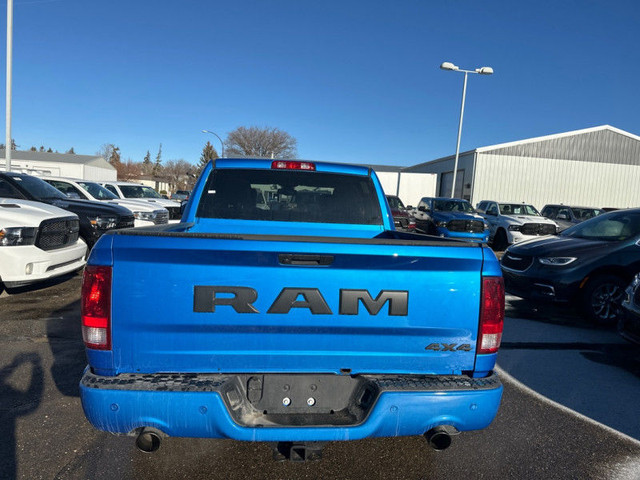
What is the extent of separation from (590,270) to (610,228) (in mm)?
1218

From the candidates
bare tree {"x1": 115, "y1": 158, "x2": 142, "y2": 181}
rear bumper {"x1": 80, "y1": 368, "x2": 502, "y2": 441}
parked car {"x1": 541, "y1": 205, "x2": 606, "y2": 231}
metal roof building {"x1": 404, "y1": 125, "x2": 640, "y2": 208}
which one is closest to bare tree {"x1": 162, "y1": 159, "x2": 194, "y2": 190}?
bare tree {"x1": 115, "y1": 158, "x2": 142, "y2": 181}

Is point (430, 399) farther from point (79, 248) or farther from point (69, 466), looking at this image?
point (79, 248)

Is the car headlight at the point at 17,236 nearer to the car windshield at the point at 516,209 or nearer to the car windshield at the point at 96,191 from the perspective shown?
the car windshield at the point at 96,191

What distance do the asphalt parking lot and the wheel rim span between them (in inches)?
59.3

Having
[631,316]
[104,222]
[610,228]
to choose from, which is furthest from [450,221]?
[104,222]

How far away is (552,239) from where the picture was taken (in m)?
6.87

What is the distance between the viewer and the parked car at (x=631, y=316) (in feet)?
13.9

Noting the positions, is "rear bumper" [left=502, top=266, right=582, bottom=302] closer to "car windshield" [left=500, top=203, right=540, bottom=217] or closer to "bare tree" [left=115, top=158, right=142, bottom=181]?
"car windshield" [left=500, top=203, right=540, bottom=217]

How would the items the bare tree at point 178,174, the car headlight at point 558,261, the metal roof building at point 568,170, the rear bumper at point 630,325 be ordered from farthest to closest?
1. the bare tree at point 178,174
2. the metal roof building at point 568,170
3. the car headlight at point 558,261
4. the rear bumper at point 630,325

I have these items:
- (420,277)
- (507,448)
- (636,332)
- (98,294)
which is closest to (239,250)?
(98,294)

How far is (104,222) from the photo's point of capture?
345 inches

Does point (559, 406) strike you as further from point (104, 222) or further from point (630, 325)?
point (104, 222)

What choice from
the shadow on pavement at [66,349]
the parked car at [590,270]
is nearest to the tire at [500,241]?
the parked car at [590,270]

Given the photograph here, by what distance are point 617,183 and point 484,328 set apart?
121 ft
